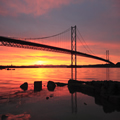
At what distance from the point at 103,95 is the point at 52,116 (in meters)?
5.77

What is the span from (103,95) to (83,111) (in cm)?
386

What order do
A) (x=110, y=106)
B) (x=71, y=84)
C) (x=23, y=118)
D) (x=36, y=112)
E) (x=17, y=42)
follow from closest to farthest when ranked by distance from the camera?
1. (x=23, y=118)
2. (x=36, y=112)
3. (x=110, y=106)
4. (x=71, y=84)
5. (x=17, y=42)

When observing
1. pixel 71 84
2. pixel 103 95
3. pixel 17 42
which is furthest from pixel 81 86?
pixel 17 42

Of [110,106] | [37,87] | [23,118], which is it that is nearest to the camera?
[23,118]

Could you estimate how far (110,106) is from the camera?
28.7 feet

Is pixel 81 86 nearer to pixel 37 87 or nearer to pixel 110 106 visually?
pixel 37 87

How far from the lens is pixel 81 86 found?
50.0 ft

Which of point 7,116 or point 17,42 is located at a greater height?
point 17,42

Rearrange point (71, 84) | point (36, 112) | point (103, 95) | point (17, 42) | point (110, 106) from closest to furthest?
point (36, 112), point (110, 106), point (103, 95), point (71, 84), point (17, 42)

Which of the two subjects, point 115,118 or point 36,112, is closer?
point 115,118

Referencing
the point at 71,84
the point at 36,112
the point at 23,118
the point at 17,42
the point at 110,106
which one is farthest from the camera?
the point at 17,42

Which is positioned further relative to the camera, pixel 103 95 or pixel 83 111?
pixel 103 95

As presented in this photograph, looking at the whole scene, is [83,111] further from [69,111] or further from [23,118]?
[23,118]

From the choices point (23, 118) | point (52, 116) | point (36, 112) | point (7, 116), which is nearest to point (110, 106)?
point (52, 116)
